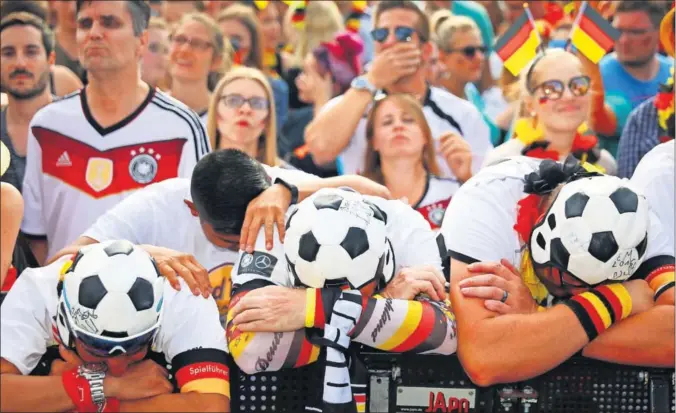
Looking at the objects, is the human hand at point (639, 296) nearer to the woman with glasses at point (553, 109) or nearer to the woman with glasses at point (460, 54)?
the woman with glasses at point (553, 109)

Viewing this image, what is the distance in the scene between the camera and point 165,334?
3684 millimetres

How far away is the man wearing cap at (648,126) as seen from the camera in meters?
5.64

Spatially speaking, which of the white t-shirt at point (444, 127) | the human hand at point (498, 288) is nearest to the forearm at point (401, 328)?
the human hand at point (498, 288)

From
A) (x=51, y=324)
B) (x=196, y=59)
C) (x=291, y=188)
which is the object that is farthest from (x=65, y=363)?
(x=196, y=59)

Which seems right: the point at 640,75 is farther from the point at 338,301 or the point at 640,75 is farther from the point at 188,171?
the point at 338,301

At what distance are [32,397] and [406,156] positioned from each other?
2700 mm

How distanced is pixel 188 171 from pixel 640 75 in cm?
324

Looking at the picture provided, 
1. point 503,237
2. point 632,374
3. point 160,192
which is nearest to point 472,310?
point 503,237

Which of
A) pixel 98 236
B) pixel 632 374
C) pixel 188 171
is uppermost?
pixel 188 171

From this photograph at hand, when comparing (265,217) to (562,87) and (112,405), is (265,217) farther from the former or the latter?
(562,87)

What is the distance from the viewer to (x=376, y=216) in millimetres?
3607

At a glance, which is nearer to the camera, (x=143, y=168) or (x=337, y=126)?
(x=143, y=168)

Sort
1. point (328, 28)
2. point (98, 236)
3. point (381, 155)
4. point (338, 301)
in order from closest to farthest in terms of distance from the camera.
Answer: point (338, 301)
point (98, 236)
point (381, 155)
point (328, 28)
